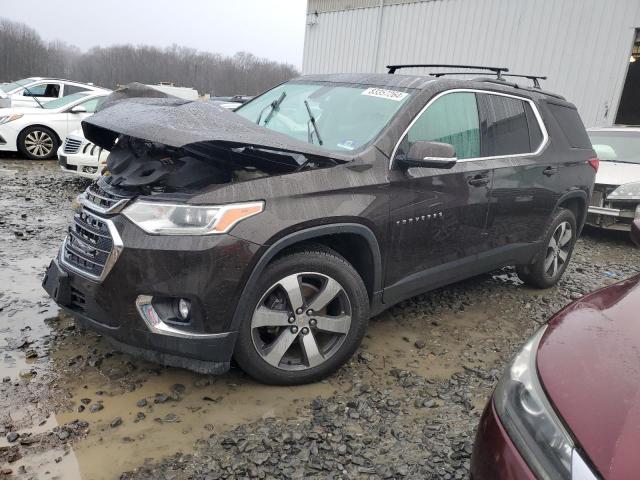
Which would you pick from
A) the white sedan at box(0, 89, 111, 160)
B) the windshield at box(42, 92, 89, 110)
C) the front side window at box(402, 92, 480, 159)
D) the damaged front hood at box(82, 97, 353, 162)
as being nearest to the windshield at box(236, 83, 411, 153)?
the front side window at box(402, 92, 480, 159)

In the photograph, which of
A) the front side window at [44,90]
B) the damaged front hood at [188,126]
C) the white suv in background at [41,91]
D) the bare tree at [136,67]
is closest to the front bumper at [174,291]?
the damaged front hood at [188,126]

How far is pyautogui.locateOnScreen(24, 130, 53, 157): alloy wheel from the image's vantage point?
9.72 meters

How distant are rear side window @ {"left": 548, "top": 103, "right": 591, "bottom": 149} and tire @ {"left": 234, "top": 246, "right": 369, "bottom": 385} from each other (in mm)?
2672

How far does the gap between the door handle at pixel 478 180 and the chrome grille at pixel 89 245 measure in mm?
2259

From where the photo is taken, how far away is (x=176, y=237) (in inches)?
90.6

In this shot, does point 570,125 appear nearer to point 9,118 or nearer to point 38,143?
point 38,143

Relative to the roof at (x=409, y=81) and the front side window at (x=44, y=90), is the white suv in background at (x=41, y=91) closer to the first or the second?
the front side window at (x=44, y=90)

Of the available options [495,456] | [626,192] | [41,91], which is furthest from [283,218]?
[41,91]

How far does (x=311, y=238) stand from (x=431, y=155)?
84 cm

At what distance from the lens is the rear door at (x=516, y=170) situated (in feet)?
11.8

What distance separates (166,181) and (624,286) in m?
2.14

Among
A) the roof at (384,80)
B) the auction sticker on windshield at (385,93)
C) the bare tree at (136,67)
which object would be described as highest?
the roof at (384,80)

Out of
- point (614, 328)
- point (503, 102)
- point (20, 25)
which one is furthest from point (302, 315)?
point (20, 25)

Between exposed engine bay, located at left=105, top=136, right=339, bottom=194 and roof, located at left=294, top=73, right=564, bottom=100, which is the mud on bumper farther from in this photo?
roof, located at left=294, top=73, right=564, bottom=100
